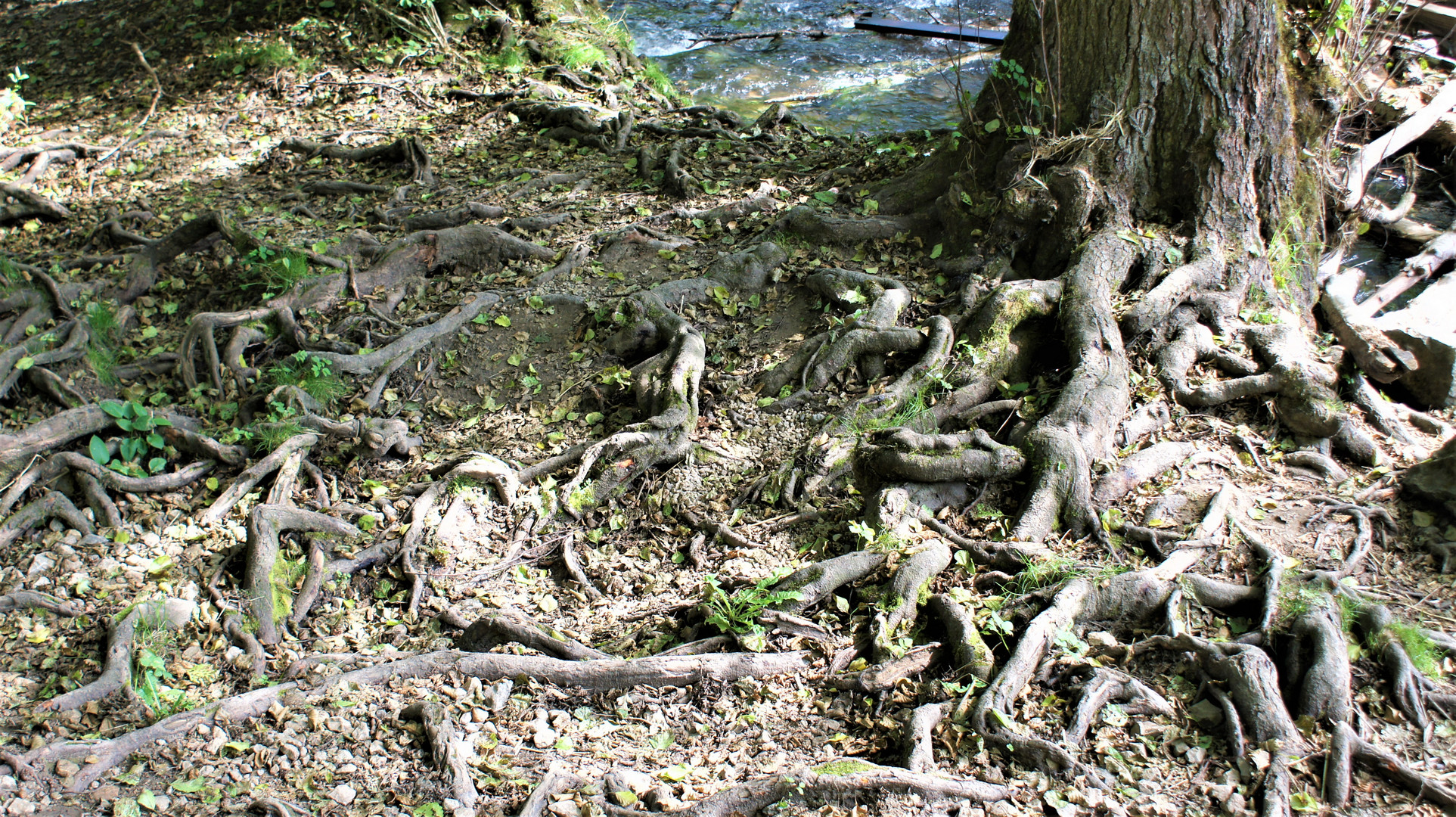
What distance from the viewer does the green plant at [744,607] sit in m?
3.91

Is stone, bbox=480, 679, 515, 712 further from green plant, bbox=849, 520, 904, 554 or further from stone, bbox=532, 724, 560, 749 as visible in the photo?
green plant, bbox=849, 520, 904, 554

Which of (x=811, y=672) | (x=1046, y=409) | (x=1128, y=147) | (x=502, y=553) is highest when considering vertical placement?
(x=1128, y=147)

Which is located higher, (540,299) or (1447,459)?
(1447,459)

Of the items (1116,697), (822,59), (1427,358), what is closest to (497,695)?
(1116,697)

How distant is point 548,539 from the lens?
4844mm

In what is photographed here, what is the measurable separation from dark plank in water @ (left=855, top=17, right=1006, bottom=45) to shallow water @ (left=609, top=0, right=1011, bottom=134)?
0.45ft

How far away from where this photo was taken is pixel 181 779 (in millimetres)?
3221

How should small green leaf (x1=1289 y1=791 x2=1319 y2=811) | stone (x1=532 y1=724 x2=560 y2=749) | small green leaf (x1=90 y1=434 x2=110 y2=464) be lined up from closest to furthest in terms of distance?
1. small green leaf (x1=1289 y1=791 x2=1319 y2=811)
2. stone (x1=532 y1=724 x2=560 y2=749)
3. small green leaf (x1=90 y1=434 x2=110 y2=464)

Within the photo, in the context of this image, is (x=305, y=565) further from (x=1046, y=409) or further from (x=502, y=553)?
(x=1046, y=409)

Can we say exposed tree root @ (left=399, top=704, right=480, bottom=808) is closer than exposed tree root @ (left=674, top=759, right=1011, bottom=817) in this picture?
No

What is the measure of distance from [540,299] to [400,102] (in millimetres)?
5080

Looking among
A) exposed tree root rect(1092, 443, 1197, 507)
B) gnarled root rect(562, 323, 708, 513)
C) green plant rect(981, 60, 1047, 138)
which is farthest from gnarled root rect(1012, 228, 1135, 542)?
gnarled root rect(562, 323, 708, 513)

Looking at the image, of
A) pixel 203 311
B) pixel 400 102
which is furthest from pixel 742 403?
pixel 400 102

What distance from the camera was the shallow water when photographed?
1160 cm
